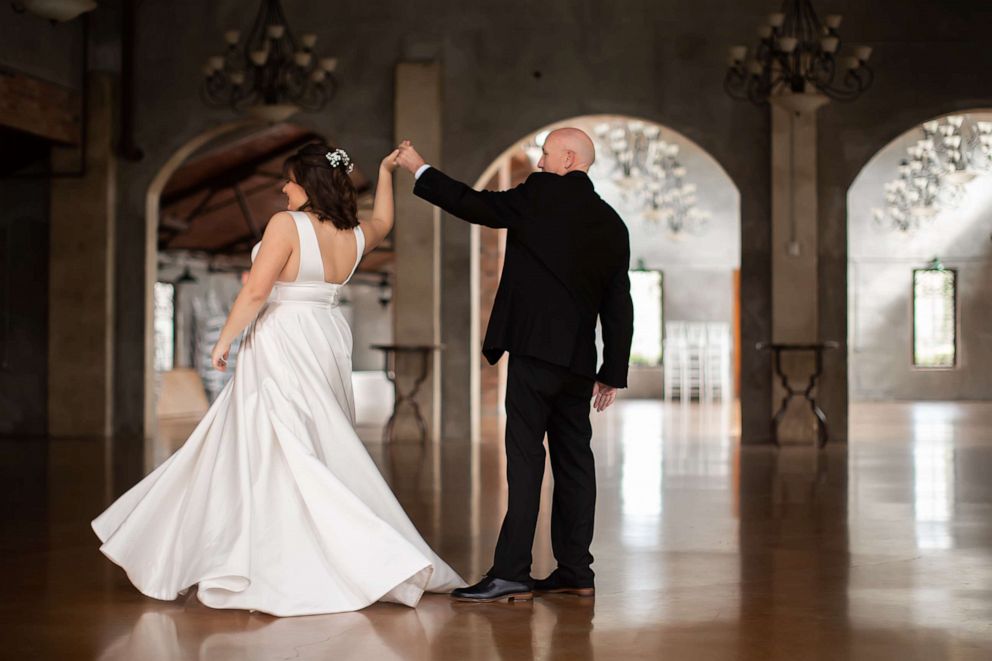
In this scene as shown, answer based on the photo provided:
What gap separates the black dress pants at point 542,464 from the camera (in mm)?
4195

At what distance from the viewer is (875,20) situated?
11.8 m

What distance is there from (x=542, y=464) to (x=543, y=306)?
1.71 ft

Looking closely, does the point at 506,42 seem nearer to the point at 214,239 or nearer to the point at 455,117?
the point at 455,117

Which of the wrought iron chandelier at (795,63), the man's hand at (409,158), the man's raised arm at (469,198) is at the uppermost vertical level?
the wrought iron chandelier at (795,63)

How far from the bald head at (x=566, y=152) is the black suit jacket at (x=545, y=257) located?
35 mm

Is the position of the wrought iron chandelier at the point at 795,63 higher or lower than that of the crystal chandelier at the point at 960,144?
lower

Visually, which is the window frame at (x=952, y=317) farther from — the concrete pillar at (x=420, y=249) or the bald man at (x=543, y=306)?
the bald man at (x=543, y=306)

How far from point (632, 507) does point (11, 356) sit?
26.0 ft

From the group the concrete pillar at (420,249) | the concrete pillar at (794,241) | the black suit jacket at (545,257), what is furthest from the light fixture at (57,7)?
the concrete pillar at (794,241)

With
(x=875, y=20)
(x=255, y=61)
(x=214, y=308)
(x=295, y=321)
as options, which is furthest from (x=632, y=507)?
(x=214, y=308)

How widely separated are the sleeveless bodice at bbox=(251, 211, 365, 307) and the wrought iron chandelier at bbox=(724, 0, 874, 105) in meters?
6.84

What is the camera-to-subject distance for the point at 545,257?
13.6 feet

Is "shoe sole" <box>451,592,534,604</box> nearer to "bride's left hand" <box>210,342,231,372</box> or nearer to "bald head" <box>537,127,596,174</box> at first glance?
"bride's left hand" <box>210,342,231,372</box>

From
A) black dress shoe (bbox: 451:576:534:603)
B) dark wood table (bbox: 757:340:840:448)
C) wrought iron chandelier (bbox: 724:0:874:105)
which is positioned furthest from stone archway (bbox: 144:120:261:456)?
black dress shoe (bbox: 451:576:534:603)
